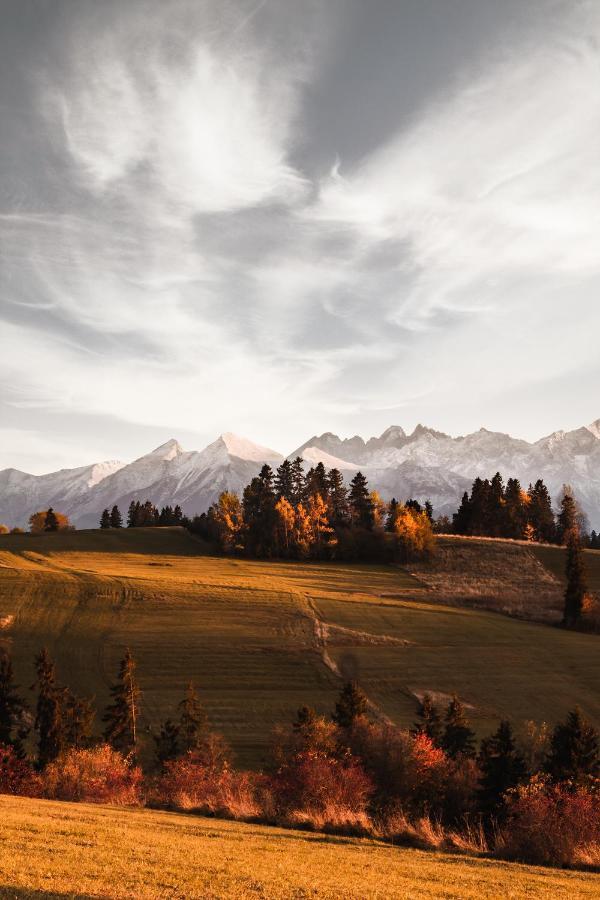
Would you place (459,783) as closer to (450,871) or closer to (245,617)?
(450,871)

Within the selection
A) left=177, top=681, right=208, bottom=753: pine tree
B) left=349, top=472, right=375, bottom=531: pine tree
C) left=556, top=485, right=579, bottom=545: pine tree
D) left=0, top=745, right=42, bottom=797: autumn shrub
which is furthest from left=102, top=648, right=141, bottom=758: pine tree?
left=556, top=485, right=579, bottom=545: pine tree

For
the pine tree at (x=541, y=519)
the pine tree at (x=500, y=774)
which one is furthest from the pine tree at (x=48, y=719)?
the pine tree at (x=541, y=519)

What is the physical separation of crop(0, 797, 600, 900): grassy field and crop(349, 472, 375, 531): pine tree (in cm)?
13178

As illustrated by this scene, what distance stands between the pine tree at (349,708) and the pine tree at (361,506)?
92.5 meters

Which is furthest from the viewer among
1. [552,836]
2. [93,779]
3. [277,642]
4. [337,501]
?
[337,501]

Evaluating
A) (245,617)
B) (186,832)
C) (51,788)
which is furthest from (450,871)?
(245,617)

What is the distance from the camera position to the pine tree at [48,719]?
51.6m

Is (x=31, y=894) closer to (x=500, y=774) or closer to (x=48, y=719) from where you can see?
(x=500, y=774)

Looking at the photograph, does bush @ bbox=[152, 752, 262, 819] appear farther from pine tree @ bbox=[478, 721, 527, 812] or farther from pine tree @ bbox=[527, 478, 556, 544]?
pine tree @ bbox=[527, 478, 556, 544]

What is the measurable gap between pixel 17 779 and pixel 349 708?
30013 millimetres

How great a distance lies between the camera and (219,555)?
14675cm

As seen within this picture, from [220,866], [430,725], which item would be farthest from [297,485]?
[220,866]

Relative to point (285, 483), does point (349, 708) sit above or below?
below

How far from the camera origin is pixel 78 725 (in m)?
55.3
